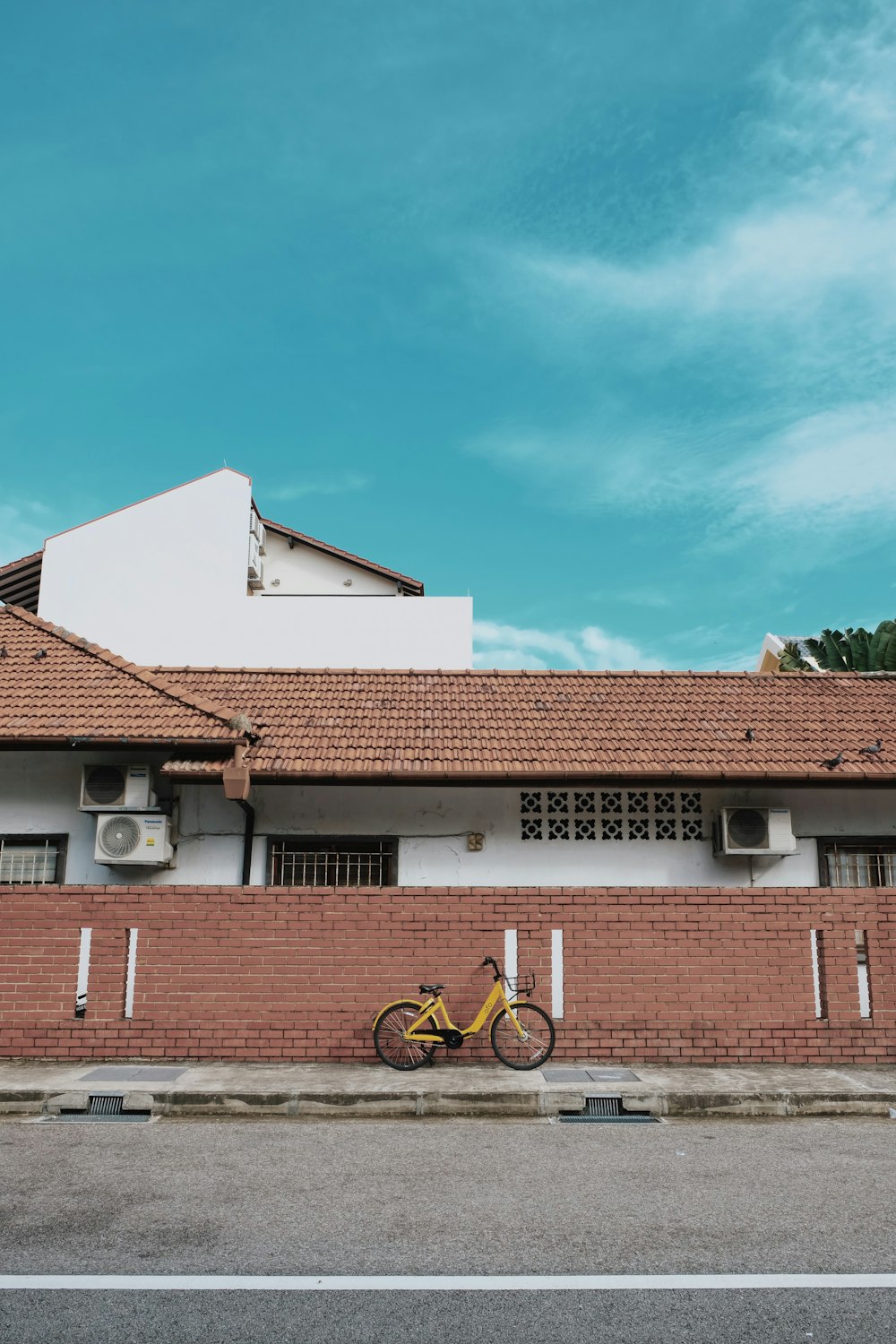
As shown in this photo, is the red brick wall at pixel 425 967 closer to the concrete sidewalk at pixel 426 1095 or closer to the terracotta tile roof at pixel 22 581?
the concrete sidewalk at pixel 426 1095

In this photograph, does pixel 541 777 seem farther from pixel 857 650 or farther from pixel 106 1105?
pixel 857 650

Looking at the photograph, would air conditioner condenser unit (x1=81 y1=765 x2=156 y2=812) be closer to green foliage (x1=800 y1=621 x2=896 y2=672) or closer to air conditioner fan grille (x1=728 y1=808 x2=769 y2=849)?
air conditioner fan grille (x1=728 y1=808 x2=769 y2=849)

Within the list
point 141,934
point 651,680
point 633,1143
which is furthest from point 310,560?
point 633,1143

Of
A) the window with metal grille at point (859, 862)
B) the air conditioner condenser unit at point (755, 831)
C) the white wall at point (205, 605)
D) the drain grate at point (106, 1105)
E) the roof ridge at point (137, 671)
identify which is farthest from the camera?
the white wall at point (205, 605)

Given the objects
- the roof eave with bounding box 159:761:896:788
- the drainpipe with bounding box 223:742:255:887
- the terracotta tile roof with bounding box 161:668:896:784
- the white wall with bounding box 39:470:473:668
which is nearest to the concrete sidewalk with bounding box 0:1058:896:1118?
the drainpipe with bounding box 223:742:255:887

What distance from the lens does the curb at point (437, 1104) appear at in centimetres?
813

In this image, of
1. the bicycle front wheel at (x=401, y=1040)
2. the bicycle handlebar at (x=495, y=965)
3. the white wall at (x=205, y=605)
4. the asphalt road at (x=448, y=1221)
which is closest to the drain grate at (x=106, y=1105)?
the asphalt road at (x=448, y=1221)

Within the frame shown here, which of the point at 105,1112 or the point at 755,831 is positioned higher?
the point at 755,831

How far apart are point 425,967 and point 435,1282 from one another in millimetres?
5218

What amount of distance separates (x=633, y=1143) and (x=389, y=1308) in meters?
3.39

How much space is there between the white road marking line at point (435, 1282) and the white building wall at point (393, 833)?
7292mm

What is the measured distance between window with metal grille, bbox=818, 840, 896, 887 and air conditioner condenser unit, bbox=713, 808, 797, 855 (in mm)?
669

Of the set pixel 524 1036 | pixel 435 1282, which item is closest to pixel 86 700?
pixel 524 1036

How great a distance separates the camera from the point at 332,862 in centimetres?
1198
